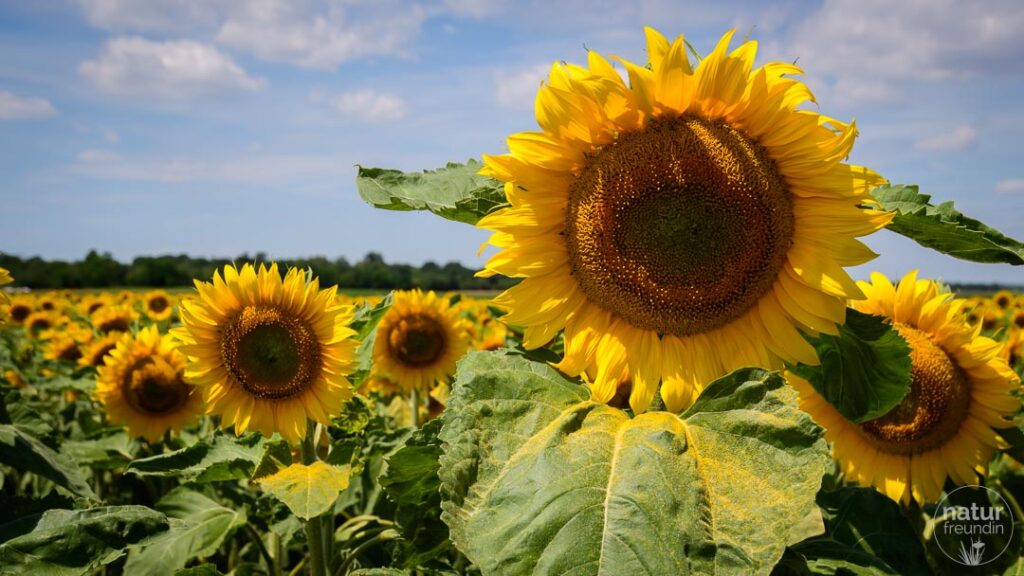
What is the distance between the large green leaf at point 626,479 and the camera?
5.03ft

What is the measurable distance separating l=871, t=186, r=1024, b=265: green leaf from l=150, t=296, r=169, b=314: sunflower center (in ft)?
38.3

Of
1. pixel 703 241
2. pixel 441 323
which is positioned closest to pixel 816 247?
pixel 703 241

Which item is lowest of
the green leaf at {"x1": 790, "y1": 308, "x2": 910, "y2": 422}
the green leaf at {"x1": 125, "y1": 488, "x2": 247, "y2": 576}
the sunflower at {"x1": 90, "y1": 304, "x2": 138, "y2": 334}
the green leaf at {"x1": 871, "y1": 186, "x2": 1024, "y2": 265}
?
the green leaf at {"x1": 125, "y1": 488, "x2": 247, "y2": 576}

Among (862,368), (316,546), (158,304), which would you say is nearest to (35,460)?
(316,546)

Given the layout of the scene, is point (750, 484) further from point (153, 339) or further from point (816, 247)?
point (153, 339)

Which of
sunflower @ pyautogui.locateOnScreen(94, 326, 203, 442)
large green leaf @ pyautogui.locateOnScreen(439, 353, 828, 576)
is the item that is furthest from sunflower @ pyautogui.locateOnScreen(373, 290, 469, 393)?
large green leaf @ pyautogui.locateOnScreen(439, 353, 828, 576)

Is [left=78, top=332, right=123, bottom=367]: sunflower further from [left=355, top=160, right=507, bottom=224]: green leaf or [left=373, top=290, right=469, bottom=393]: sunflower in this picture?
[left=355, top=160, right=507, bottom=224]: green leaf

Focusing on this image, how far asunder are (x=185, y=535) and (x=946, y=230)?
3158 mm

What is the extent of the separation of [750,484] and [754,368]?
32 centimetres

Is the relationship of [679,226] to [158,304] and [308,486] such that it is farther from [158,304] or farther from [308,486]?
[158,304]

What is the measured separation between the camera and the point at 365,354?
373cm

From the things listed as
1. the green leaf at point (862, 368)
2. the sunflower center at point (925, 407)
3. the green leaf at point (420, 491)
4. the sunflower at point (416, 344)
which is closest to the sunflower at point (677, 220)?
the green leaf at point (862, 368)

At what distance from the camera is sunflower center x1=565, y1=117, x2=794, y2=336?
2.06 m

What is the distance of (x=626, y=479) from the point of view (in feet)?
5.29
